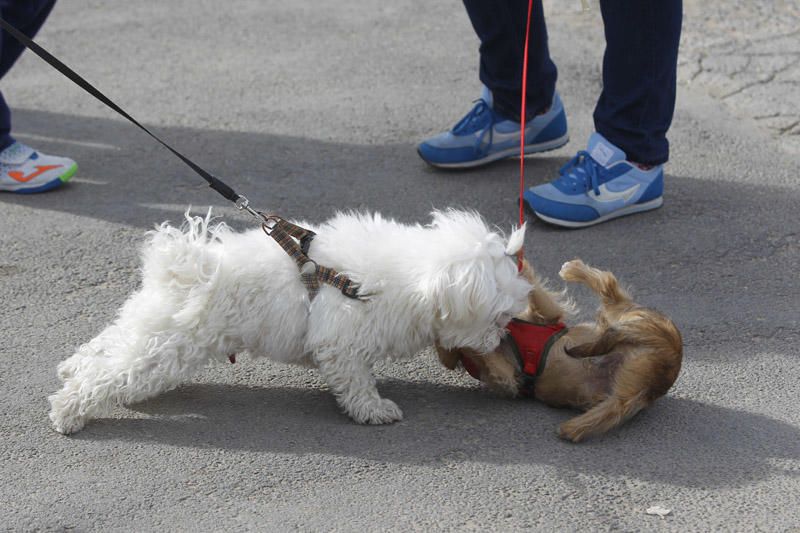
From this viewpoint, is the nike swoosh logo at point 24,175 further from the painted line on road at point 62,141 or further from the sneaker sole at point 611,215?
the sneaker sole at point 611,215

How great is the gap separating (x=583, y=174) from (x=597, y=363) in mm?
1656

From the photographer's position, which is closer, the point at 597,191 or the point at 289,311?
the point at 289,311

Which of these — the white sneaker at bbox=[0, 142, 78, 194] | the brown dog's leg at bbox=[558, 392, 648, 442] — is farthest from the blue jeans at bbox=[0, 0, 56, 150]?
the brown dog's leg at bbox=[558, 392, 648, 442]

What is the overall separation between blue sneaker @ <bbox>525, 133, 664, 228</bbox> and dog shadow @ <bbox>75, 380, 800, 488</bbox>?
1.45m

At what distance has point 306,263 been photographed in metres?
3.23

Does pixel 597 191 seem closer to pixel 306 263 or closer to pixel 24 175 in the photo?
pixel 306 263

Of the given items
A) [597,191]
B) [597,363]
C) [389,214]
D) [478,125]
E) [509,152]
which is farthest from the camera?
[509,152]

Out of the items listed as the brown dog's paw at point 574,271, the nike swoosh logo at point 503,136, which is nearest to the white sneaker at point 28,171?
the nike swoosh logo at point 503,136

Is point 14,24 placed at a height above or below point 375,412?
above

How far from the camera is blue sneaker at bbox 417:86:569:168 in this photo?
534cm

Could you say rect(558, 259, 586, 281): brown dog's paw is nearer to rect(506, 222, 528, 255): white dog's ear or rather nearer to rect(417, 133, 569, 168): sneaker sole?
rect(506, 222, 528, 255): white dog's ear

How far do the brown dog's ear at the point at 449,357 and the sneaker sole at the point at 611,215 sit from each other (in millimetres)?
1424

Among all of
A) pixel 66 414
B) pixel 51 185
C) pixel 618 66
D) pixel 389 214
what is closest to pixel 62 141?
pixel 51 185

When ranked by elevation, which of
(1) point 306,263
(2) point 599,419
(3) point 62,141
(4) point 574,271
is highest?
(1) point 306,263
